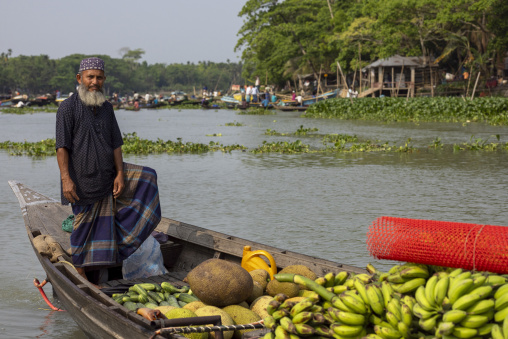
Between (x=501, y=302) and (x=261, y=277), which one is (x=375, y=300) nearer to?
(x=501, y=302)

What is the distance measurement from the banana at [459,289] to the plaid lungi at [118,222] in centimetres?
277

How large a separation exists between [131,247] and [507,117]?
20.6 metres

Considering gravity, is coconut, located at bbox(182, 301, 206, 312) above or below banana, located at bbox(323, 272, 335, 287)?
below

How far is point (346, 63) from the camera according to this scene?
41.0 meters

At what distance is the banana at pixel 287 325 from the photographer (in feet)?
9.46

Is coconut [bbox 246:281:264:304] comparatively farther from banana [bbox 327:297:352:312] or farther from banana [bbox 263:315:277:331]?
banana [bbox 327:297:352:312]

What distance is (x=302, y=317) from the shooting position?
2895 mm

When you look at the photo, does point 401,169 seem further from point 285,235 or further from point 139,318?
point 139,318

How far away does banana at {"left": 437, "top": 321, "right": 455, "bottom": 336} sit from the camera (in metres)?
2.39

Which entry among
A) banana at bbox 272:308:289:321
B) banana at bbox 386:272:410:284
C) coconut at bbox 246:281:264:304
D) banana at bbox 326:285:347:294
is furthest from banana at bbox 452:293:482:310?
coconut at bbox 246:281:264:304

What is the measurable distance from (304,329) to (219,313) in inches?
33.4

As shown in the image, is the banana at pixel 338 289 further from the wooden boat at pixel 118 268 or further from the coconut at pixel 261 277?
the coconut at pixel 261 277

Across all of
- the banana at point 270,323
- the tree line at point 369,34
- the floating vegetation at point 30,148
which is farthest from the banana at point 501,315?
the tree line at point 369,34

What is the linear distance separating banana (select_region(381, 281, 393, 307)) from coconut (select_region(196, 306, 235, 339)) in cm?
102
